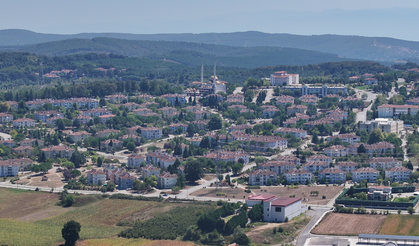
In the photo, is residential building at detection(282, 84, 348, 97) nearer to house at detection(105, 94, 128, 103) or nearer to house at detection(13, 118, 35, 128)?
house at detection(105, 94, 128, 103)

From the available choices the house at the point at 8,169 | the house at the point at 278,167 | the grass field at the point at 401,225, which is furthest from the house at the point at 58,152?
the grass field at the point at 401,225

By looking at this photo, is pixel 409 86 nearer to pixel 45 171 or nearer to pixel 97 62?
pixel 45 171

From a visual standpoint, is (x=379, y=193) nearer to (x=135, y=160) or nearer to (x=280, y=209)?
(x=280, y=209)

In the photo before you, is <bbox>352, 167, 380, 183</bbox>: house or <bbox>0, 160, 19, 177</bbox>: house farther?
<bbox>0, 160, 19, 177</bbox>: house

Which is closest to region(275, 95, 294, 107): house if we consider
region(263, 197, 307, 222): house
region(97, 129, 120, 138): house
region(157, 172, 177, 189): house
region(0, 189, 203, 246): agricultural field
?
region(97, 129, 120, 138): house

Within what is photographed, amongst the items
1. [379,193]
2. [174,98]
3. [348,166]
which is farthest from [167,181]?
[174,98]

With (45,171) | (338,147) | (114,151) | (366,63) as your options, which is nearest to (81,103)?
(114,151)
